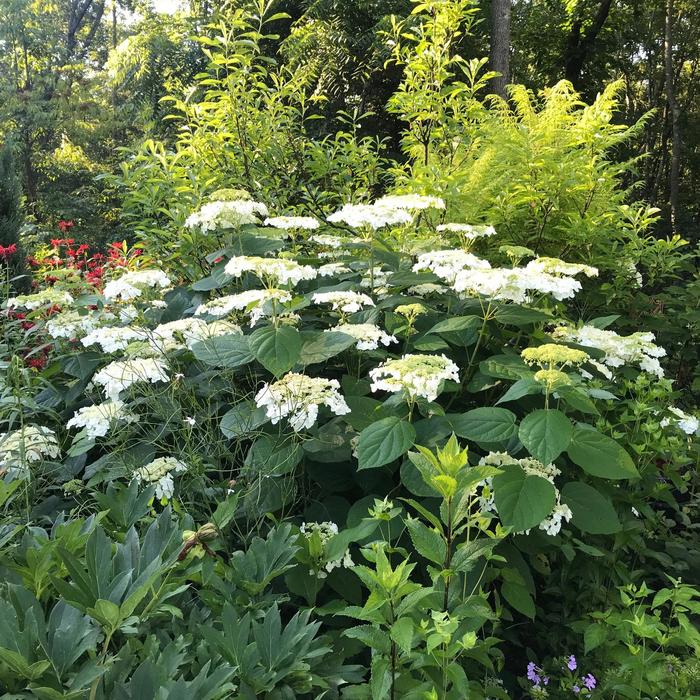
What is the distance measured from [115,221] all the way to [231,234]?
41.9 feet

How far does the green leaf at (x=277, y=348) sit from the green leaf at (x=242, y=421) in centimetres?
13

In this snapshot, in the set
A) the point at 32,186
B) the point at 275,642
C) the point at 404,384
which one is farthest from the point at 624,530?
the point at 32,186

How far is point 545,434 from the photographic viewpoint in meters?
1.44

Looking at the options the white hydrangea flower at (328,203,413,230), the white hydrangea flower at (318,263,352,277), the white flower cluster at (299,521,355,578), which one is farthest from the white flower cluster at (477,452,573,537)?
the white hydrangea flower at (318,263,352,277)

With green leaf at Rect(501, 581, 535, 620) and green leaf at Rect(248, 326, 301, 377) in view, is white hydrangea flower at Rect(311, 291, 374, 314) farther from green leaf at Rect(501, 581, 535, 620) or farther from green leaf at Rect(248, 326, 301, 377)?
green leaf at Rect(501, 581, 535, 620)

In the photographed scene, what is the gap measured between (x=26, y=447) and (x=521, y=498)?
135 cm

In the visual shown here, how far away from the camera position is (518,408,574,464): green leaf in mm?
1395

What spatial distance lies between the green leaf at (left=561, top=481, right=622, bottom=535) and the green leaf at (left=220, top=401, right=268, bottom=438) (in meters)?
0.87

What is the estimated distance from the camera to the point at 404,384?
4.79 ft

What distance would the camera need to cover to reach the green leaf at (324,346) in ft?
5.45

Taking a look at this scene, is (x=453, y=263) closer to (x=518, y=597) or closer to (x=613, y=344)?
(x=613, y=344)

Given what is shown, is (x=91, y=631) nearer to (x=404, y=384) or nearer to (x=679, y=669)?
(x=404, y=384)

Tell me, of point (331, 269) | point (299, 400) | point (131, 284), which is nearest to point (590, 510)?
point (299, 400)

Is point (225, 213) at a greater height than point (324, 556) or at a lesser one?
greater
